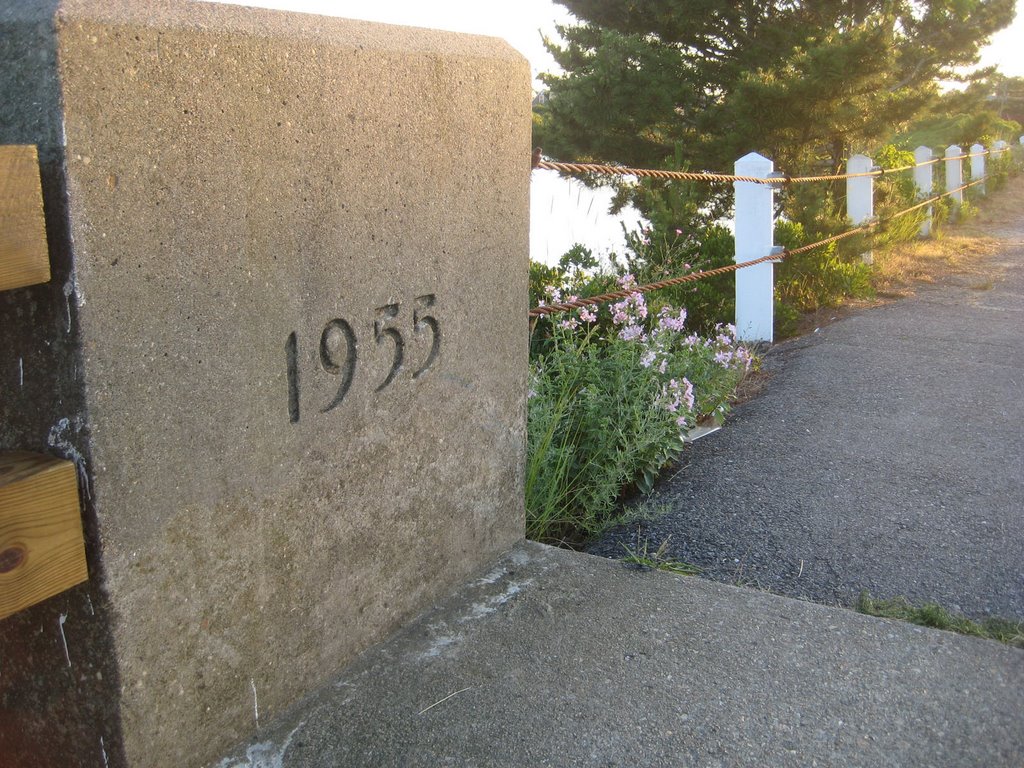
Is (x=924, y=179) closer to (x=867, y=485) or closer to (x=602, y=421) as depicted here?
(x=867, y=485)

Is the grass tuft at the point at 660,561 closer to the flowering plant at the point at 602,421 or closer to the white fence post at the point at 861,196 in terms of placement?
the flowering plant at the point at 602,421

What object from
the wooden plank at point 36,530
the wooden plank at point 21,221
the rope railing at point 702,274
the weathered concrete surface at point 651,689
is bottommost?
the weathered concrete surface at point 651,689

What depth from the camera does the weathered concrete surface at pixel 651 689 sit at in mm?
2064

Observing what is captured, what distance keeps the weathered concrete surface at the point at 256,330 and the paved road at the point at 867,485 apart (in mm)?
1262

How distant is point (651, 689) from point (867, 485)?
81.7 inches

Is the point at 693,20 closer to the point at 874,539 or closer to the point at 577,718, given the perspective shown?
the point at 874,539

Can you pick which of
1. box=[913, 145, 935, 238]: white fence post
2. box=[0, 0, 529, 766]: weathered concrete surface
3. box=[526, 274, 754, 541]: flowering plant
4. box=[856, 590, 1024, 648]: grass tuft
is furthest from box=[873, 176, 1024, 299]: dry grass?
box=[0, 0, 529, 766]: weathered concrete surface

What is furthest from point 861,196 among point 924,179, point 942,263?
point 924,179

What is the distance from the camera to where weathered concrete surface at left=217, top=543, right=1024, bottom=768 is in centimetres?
206

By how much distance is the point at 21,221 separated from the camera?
1.51m

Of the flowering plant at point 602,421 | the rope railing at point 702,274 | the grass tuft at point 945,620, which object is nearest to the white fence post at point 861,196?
the rope railing at point 702,274

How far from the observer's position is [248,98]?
1.89 meters

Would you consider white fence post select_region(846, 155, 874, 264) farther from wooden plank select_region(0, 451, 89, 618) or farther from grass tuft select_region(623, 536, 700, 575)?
wooden plank select_region(0, 451, 89, 618)

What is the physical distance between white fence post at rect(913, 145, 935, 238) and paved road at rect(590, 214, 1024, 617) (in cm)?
673
